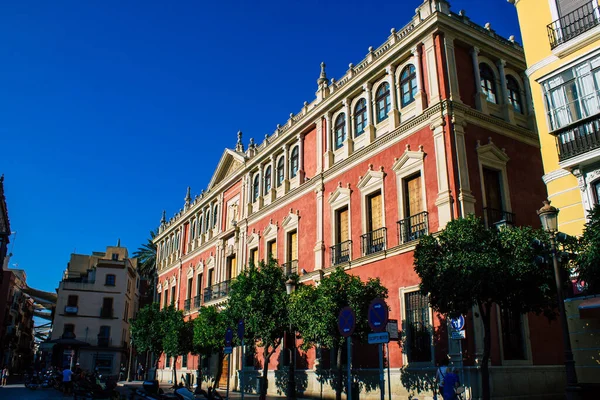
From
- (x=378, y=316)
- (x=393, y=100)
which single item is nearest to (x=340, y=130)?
(x=393, y=100)

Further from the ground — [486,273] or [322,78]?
[322,78]

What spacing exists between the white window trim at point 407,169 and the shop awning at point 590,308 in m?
6.00

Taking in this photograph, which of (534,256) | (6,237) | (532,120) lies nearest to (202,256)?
(6,237)

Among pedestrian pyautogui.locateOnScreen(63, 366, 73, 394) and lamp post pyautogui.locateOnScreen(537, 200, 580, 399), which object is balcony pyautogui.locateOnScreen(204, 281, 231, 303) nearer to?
pedestrian pyautogui.locateOnScreen(63, 366, 73, 394)

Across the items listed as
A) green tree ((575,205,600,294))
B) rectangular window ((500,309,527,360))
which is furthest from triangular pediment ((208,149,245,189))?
green tree ((575,205,600,294))

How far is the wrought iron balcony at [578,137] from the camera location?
39.0 feet

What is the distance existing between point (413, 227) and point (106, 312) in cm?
3853

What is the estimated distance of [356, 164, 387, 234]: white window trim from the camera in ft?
60.8

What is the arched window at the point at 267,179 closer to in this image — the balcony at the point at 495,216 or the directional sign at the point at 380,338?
the balcony at the point at 495,216

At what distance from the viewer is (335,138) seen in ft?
72.8

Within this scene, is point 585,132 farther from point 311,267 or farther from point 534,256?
point 311,267

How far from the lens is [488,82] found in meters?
18.6

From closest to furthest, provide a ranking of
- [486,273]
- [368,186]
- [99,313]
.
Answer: [486,273] < [368,186] < [99,313]

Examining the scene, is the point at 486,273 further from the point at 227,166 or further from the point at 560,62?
the point at 227,166
